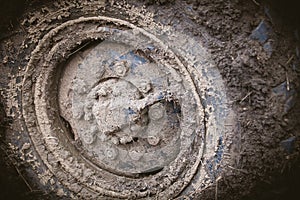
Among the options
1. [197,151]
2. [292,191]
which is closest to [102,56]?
[197,151]

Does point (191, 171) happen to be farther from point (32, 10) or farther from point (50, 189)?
point (32, 10)

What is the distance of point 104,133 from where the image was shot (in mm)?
1323

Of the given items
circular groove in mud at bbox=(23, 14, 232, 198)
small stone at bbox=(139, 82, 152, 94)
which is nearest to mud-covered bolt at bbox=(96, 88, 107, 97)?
circular groove in mud at bbox=(23, 14, 232, 198)

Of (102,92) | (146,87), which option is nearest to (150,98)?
(146,87)

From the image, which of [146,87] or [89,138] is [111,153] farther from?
[146,87]

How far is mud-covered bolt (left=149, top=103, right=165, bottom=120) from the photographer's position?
49.5 inches

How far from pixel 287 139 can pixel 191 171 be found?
0.28 m

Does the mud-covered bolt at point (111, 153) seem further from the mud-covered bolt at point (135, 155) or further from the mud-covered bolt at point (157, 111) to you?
the mud-covered bolt at point (157, 111)

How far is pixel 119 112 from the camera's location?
1269 millimetres

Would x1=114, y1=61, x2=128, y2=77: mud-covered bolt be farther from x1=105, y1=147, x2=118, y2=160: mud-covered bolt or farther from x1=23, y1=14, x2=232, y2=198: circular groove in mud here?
x1=105, y1=147, x2=118, y2=160: mud-covered bolt

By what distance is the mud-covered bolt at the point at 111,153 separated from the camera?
4.43 feet

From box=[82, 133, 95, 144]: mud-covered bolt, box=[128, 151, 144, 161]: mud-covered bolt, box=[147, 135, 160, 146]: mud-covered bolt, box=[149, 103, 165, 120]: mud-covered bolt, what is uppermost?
box=[149, 103, 165, 120]: mud-covered bolt

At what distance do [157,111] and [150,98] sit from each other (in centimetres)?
5

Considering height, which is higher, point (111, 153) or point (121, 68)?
point (121, 68)
